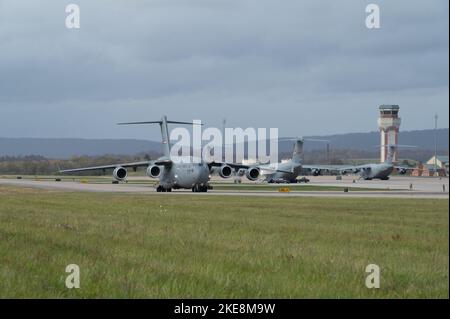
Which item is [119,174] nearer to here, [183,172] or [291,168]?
[183,172]

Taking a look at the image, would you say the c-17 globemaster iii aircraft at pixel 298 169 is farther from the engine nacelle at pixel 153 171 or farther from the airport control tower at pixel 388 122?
the engine nacelle at pixel 153 171

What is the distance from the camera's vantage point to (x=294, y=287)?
40.0 feet

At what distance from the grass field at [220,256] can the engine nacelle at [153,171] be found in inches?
1613

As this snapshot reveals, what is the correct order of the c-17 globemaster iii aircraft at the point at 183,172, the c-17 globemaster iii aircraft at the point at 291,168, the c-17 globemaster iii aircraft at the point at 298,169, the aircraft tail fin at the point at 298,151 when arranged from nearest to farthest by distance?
the c-17 globemaster iii aircraft at the point at 183,172 → the c-17 globemaster iii aircraft at the point at 291,168 → the c-17 globemaster iii aircraft at the point at 298,169 → the aircraft tail fin at the point at 298,151

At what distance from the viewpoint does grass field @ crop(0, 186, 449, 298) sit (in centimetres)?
1203

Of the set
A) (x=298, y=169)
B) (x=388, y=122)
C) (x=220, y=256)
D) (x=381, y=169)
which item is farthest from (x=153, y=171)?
(x=388, y=122)

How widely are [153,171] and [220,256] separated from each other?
53.4 metres

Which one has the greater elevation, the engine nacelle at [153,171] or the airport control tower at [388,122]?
the airport control tower at [388,122]

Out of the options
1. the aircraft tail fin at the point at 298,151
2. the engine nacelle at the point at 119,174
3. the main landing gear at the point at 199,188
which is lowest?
the main landing gear at the point at 199,188

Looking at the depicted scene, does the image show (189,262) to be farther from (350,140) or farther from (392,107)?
(350,140)

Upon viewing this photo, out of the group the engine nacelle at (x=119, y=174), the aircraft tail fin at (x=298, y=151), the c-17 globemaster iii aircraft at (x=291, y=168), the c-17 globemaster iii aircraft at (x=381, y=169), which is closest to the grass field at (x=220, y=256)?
the engine nacelle at (x=119, y=174)

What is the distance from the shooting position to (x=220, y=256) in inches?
632

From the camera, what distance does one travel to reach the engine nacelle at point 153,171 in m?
68.8

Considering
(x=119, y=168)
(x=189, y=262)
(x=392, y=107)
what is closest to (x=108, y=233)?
(x=189, y=262)
